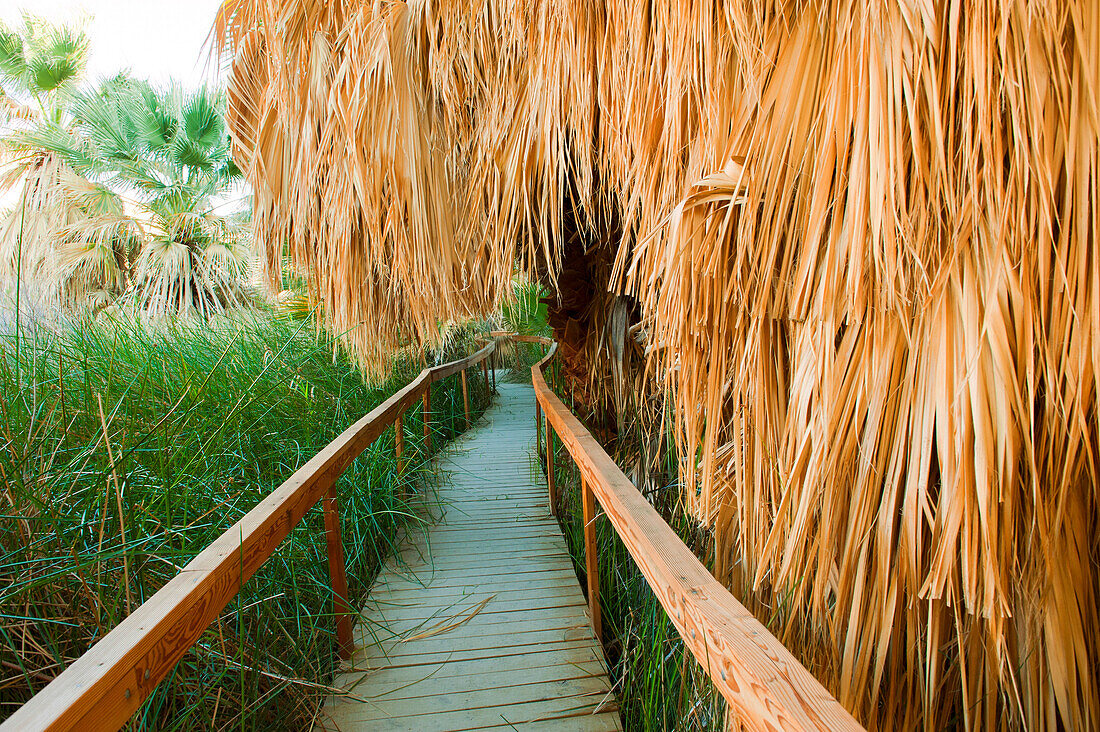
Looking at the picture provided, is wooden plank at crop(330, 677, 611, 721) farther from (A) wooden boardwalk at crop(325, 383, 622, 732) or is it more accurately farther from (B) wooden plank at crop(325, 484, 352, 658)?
(B) wooden plank at crop(325, 484, 352, 658)

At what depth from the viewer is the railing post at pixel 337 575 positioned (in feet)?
7.00

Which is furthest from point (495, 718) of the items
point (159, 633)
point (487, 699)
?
point (159, 633)

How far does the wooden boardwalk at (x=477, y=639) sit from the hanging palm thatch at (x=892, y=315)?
118 cm

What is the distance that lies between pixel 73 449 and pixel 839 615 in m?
1.84

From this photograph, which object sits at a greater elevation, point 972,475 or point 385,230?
point 385,230

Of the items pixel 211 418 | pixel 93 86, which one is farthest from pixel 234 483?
pixel 93 86

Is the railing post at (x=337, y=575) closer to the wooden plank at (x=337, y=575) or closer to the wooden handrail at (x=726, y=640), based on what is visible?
the wooden plank at (x=337, y=575)

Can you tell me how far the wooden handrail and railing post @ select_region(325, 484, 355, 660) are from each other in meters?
1.18

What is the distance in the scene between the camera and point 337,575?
85.7 inches

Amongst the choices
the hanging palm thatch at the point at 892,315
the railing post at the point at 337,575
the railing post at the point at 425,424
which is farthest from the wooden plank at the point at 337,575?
the railing post at the point at 425,424

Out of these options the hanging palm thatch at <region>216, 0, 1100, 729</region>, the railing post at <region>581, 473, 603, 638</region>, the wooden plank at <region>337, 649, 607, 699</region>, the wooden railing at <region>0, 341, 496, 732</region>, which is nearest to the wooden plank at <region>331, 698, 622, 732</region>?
the wooden plank at <region>337, 649, 607, 699</region>

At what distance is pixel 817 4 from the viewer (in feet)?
3.15

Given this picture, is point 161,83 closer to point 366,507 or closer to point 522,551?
point 366,507

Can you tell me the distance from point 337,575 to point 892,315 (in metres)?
2.12
